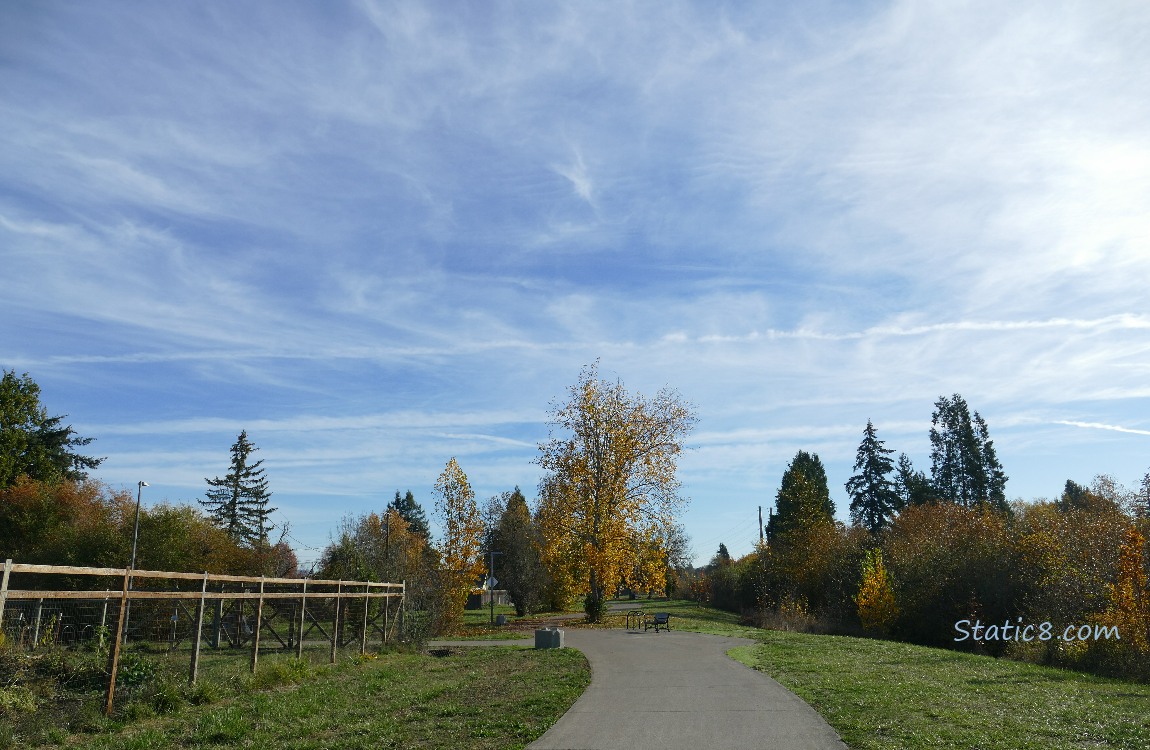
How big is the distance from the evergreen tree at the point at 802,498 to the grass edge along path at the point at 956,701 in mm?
27974

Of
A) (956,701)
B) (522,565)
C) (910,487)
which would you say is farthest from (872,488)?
(956,701)

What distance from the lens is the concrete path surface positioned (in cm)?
908

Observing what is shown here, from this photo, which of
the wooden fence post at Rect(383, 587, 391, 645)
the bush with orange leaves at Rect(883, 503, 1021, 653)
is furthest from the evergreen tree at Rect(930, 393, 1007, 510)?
the wooden fence post at Rect(383, 587, 391, 645)

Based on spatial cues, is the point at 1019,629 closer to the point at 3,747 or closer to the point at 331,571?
the point at 331,571

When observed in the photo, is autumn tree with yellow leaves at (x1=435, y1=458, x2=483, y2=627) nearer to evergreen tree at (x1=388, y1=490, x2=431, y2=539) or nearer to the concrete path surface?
the concrete path surface

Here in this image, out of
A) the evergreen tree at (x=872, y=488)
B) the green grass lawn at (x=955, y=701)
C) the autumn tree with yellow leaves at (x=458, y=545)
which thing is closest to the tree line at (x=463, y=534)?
the autumn tree with yellow leaves at (x=458, y=545)

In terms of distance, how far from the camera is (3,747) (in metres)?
7.62

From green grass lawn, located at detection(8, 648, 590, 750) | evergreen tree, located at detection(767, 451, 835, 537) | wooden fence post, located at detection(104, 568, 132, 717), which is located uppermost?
evergreen tree, located at detection(767, 451, 835, 537)

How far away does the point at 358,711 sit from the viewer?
11320 millimetres

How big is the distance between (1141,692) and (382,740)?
14227 mm

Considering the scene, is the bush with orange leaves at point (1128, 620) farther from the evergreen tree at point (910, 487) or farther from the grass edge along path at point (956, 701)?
the evergreen tree at point (910, 487)

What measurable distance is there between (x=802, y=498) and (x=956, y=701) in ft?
123

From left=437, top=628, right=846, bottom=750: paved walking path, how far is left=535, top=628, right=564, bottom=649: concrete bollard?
399 centimetres

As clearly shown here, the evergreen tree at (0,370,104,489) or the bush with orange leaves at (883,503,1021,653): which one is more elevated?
the evergreen tree at (0,370,104,489)
